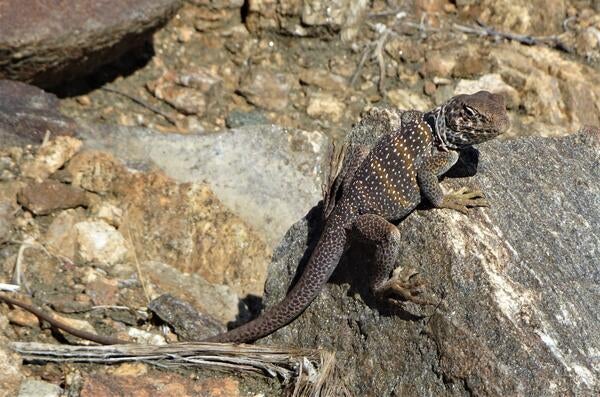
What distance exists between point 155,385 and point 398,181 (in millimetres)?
1873

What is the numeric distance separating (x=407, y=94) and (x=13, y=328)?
4.45 metres

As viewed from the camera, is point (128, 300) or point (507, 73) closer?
point (128, 300)

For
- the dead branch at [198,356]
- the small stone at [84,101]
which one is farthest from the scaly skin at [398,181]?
the small stone at [84,101]

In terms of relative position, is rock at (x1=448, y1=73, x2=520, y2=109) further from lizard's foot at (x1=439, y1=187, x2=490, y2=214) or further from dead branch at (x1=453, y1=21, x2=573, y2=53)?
lizard's foot at (x1=439, y1=187, x2=490, y2=214)

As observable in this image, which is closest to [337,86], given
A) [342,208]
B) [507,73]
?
[507,73]

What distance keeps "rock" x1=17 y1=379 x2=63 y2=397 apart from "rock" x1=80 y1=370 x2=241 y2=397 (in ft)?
0.59

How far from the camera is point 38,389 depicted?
4.27 m

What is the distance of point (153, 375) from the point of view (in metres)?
4.41

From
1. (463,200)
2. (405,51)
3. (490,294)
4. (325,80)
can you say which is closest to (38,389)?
(490,294)

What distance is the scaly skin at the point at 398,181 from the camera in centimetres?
451

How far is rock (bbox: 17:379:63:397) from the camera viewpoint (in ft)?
13.8

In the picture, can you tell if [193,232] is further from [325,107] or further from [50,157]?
[325,107]

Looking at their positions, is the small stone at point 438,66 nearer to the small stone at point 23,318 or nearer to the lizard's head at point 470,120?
the lizard's head at point 470,120

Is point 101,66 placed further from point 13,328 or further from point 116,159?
point 13,328
